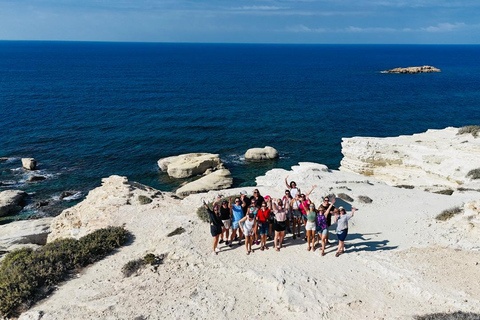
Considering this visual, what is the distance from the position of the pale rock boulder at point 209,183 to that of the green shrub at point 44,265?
1598cm

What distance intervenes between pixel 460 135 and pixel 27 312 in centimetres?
3773

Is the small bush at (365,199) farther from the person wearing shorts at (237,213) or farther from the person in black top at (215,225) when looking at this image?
the person in black top at (215,225)

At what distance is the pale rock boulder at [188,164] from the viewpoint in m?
40.7

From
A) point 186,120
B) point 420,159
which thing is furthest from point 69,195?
point 420,159

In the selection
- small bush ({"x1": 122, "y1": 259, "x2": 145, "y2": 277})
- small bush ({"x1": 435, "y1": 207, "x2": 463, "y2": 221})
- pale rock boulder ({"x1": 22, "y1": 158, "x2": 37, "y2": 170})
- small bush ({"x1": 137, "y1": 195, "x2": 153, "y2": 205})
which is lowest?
pale rock boulder ({"x1": 22, "y1": 158, "x2": 37, "y2": 170})

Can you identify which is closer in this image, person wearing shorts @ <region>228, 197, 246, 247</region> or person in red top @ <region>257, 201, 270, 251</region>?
person in red top @ <region>257, 201, 270, 251</region>

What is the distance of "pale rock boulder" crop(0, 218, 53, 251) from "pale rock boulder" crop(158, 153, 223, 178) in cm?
1578

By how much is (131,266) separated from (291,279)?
7.10 meters

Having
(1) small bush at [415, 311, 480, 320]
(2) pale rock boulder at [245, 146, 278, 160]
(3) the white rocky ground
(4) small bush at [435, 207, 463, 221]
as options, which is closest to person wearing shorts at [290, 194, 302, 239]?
(3) the white rocky ground

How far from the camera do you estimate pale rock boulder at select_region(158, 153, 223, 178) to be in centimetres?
4069

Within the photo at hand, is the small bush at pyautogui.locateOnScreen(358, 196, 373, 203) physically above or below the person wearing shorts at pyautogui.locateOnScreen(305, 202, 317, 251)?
below

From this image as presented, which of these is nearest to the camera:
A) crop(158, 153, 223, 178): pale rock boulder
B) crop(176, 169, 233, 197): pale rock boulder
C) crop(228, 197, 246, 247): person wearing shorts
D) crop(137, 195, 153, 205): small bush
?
crop(228, 197, 246, 247): person wearing shorts

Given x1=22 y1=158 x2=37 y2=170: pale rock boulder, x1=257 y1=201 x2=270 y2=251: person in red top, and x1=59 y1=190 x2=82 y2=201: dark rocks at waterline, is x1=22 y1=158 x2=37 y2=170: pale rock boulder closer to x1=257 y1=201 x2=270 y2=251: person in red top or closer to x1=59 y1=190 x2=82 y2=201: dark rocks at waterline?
x1=59 y1=190 x2=82 y2=201: dark rocks at waterline

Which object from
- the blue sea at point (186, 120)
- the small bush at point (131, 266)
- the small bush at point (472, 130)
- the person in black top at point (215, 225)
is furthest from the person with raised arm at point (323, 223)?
the small bush at point (472, 130)
